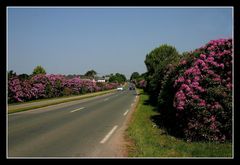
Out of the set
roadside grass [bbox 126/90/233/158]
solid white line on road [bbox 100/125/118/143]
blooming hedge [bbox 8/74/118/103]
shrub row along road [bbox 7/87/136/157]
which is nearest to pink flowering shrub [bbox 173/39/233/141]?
roadside grass [bbox 126/90/233/158]

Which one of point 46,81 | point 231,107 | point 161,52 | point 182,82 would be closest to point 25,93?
point 46,81

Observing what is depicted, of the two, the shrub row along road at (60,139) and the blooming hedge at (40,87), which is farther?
the blooming hedge at (40,87)

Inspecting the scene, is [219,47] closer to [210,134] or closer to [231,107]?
[231,107]

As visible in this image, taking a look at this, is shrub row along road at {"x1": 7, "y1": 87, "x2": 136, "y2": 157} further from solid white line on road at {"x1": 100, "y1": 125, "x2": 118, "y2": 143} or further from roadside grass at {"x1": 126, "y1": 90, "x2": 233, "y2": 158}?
roadside grass at {"x1": 126, "y1": 90, "x2": 233, "y2": 158}

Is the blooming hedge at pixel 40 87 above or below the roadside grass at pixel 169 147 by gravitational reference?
above

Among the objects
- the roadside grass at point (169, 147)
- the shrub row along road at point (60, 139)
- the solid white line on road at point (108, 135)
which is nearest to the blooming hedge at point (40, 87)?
the shrub row along road at point (60, 139)

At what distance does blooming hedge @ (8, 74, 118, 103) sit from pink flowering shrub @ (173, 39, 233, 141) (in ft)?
86.6

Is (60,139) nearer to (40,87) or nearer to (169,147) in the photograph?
(169,147)

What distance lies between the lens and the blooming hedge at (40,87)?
32844mm

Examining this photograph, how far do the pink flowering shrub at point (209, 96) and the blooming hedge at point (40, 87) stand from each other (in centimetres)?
2638

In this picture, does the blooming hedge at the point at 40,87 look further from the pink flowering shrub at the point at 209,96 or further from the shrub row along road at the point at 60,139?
the pink flowering shrub at the point at 209,96
